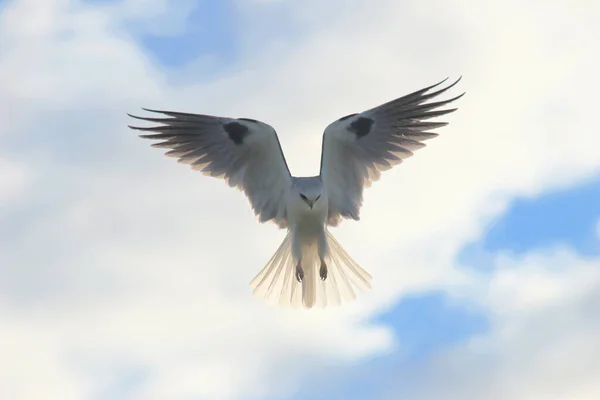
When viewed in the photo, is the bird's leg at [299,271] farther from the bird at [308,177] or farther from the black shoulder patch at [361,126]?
the black shoulder patch at [361,126]

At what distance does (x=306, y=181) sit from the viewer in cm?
721

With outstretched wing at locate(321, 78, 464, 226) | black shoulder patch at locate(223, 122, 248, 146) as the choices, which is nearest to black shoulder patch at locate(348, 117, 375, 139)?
outstretched wing at locate(321, 78, 464, 226)

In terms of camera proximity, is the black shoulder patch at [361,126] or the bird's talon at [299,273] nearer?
the bird's talon at [299,273]

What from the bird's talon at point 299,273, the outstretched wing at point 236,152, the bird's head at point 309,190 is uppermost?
the outstretched wing at point 236,152

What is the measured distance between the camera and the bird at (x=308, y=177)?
7336 mm

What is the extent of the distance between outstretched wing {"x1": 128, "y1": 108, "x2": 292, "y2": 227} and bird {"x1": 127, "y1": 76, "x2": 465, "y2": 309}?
1 centimetres

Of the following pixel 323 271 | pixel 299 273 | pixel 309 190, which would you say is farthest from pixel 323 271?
pixel 309 190

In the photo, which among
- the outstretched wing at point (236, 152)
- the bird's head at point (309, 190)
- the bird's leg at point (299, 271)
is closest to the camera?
the bird's head at point (309, 190)

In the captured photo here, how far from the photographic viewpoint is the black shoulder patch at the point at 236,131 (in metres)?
7.62

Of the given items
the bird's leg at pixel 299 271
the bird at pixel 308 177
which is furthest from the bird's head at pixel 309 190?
the bird's leg at pixel 299 271

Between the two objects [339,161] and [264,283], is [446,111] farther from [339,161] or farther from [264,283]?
[264,283]

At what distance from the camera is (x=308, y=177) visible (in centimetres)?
735

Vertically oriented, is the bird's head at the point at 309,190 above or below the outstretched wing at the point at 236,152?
below

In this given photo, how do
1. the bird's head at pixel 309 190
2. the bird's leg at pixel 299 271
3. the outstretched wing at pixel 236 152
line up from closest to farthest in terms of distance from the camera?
the bird's head at pixel 309 190 → the bird's leg at pixel 299 271 → the outstretched wing at pixel 236 152
